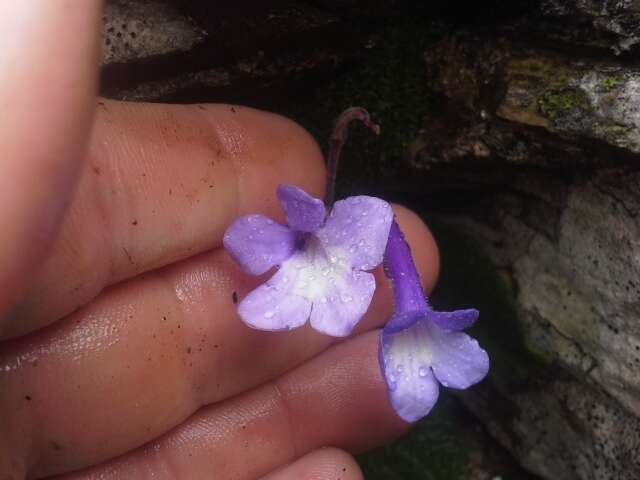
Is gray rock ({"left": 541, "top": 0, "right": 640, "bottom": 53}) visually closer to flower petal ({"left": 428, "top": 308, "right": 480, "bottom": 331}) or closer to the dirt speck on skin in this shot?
flower petal ({"left": 428, "top": 308, "right": 480, "bottom": 331})

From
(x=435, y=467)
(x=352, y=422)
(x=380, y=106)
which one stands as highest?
(x=380, y=106)

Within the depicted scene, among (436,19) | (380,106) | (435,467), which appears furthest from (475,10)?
(435,467)

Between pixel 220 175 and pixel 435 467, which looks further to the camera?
pixel 435 467

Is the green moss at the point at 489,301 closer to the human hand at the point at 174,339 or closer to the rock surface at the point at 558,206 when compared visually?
the rock surface at the point at 558,206

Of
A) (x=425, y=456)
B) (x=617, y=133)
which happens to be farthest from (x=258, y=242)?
(x=425, y=456)

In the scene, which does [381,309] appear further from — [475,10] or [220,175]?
[475,10]
